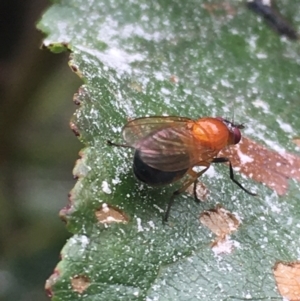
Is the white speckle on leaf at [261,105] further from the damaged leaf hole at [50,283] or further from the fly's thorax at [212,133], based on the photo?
the damaged leaf hole at [50,283]

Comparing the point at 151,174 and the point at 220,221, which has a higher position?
the point at 151,174

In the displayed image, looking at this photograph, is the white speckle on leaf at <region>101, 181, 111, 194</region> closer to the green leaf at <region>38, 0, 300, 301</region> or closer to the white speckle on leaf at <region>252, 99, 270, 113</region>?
the green leaf at <region>38, 0, 300, 301</region>

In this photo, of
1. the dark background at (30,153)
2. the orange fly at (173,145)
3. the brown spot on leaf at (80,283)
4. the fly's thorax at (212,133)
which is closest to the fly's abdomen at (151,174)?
the orange fly at (173,145)

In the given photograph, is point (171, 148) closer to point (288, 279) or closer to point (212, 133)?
point (212, 133)

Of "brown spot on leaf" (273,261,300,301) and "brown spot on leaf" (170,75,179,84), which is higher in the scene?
"brown spot on leaf" (170,75,179,84)

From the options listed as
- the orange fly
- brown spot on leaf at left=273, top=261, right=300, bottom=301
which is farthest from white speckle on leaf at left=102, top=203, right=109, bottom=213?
brown spot on leaf at left=273, top=261, right=300, bottom=301

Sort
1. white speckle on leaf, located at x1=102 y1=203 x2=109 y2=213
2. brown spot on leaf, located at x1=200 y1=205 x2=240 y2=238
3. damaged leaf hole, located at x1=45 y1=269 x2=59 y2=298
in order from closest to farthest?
damaged leaf hole, located at x1=45 y1=269 x2=59 y2=298, white speckle on leaf, located at x1=102 y1=203 x2=109 y2=213, brown spot on leaf, located at x1=200 y1=205 x2=240 y2=238

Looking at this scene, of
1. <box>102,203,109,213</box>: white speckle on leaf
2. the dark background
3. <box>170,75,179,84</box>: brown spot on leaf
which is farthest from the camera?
the dark background

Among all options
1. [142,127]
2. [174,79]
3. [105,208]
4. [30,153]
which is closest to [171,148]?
[142,127]
